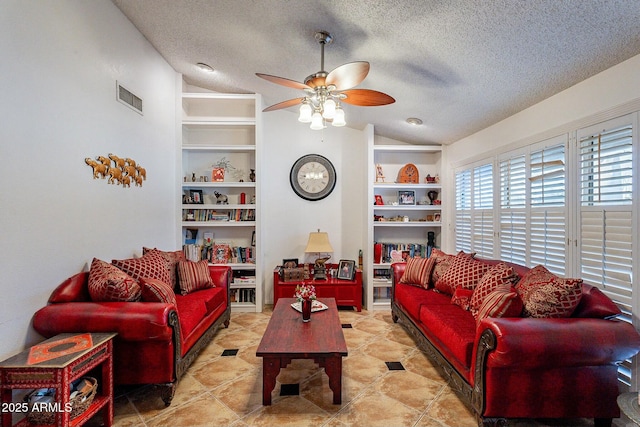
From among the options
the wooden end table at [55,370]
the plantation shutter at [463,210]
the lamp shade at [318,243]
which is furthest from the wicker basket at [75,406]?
the plantation shutter at [463,210]

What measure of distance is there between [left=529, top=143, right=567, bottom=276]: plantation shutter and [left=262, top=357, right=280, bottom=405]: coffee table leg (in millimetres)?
2435

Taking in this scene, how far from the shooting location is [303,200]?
4.86 metres

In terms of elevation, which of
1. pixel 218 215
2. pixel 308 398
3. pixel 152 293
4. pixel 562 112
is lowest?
pixel 308 398

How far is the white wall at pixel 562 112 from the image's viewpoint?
205 centimetres

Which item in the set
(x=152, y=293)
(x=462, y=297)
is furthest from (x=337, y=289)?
(x=152, y=293)

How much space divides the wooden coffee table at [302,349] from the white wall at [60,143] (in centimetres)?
158

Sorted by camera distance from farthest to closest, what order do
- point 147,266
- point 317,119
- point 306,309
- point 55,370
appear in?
point 147,266
point 306,309
point 317,119
point 55,370

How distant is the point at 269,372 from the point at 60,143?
2.29 m

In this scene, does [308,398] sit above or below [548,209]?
below

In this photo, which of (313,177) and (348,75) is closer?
(348,75)

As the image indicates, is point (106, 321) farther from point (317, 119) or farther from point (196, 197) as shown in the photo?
point (196, 197)

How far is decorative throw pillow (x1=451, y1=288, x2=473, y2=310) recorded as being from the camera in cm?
282

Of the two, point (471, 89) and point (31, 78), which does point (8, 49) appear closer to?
point (31, 78)

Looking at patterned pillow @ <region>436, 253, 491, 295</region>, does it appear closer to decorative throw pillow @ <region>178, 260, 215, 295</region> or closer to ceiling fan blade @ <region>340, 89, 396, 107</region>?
ceiling fan blade @ <region>340, 89, 396, 107</region>
